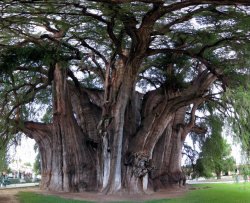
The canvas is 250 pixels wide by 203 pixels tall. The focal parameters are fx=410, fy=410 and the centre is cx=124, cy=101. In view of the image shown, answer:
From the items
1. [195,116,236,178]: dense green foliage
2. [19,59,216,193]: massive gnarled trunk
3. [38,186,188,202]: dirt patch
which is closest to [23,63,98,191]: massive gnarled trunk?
[19,59,216,193]: massive gnarled trunk

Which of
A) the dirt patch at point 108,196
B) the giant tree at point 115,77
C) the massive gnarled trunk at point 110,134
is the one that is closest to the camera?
the giant tree at point 115,77

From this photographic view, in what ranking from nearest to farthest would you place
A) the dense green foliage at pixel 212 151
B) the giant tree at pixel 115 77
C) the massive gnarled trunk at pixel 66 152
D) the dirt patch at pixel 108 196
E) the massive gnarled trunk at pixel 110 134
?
the giant tree at pixel 115 77 → the dirt patch at pixel 108 196 → the massive gnarled trunk at pixel 110 134 → the massive gnarled trunk at pixel 66 152 → the dense green foliage at pixel 212 151

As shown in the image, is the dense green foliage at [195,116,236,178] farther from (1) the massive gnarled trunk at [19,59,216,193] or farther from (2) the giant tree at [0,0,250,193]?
(1) the massive gnarled trunk at [19,59,216,193]

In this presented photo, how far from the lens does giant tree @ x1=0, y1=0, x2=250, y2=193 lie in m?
12.8

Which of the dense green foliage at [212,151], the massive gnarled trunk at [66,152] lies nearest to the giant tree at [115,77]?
the massive gnarled trunk at [66,152]

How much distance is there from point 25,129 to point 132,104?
475 centimetres

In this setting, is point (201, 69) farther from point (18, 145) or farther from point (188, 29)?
point (18, 145)

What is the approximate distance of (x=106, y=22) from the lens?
1297 centimetres

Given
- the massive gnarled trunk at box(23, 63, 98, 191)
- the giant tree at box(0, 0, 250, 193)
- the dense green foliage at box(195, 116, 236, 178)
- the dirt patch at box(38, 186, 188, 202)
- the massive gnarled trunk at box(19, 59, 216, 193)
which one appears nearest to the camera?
the giant tree at box(0, 0, 250, 193)

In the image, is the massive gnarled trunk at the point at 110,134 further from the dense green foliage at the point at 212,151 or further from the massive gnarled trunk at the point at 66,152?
the dense green foliage at the point at 212,151

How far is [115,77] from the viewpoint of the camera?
17.1 metres

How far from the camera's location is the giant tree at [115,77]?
12.8 meters

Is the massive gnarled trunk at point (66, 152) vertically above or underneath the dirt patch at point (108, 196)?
above

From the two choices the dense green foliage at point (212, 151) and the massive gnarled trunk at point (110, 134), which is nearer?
the massive gnarled trunk at point (110, 134)
